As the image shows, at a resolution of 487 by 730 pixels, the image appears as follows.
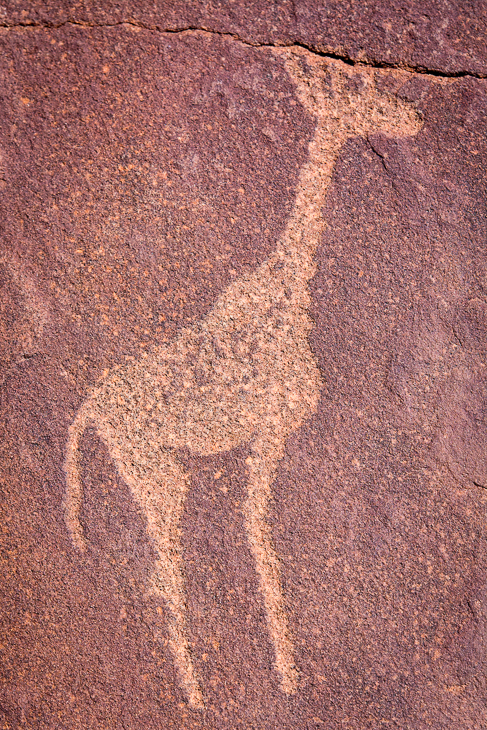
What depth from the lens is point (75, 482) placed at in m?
1.15

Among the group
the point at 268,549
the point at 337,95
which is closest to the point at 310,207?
the point at 337,95

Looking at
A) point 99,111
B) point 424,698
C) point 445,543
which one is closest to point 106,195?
point 99,111

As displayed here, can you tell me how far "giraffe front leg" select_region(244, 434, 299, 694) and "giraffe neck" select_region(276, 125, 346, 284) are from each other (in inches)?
18.4

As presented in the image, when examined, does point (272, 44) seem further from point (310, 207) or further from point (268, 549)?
point (268, 549)

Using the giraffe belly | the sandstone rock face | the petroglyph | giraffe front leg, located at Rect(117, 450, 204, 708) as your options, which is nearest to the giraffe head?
the sandstone rock face

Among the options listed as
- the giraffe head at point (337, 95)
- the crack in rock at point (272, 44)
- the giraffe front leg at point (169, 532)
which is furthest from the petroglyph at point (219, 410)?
the crack in rock at point (272, 44)

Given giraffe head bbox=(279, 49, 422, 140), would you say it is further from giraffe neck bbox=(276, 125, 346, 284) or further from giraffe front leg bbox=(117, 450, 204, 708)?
giraffe front leg bbox=(117, 450, 204, 708)

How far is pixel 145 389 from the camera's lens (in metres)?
1.15

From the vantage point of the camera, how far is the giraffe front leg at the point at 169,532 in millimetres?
1145

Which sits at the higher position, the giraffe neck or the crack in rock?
the crack in rock

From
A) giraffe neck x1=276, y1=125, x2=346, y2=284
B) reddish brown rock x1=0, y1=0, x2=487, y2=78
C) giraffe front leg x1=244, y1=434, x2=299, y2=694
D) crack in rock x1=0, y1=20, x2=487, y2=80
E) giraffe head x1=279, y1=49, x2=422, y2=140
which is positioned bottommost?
giraffe front leg x1=244, y1=434, x2=299, y2=694

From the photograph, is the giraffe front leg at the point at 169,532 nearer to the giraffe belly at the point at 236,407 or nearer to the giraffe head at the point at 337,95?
the giraffe belly at the point at 236,407

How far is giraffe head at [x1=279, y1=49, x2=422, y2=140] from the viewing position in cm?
118

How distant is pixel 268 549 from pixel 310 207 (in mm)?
907
